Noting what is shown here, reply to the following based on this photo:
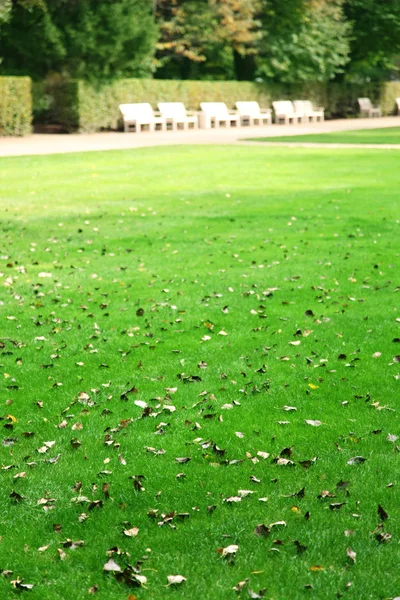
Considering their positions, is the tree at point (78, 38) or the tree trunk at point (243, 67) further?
the tree trunk at point (243, 67)

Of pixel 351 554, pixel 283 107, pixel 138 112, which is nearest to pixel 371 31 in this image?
pixel 283 107

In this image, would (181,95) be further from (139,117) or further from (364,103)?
(364,103)

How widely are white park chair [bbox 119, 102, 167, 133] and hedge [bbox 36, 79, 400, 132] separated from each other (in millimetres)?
533

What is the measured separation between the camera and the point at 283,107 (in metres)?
41.9

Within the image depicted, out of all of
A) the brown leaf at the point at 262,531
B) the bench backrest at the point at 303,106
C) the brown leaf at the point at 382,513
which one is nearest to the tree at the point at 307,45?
the bench backrest at the point at 303,106

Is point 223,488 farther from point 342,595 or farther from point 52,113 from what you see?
point 52,113

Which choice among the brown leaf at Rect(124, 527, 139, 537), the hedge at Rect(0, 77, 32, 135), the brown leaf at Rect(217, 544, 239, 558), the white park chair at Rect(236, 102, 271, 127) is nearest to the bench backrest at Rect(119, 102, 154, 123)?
the hedge at Rect(0, 77, 32, 135)

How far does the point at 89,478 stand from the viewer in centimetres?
509

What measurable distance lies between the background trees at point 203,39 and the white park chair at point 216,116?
96.0 inches

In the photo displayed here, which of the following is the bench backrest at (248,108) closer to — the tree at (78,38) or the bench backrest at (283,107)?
the bench backrest at (283,107)

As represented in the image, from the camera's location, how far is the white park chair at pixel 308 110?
42969mm

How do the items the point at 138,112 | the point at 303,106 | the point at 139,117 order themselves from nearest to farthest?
the point at 139,117 < the point at 138,112 < the point at 303,106

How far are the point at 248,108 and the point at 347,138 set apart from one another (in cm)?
1090

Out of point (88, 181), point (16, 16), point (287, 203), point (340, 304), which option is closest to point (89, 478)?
point (340, 304)
